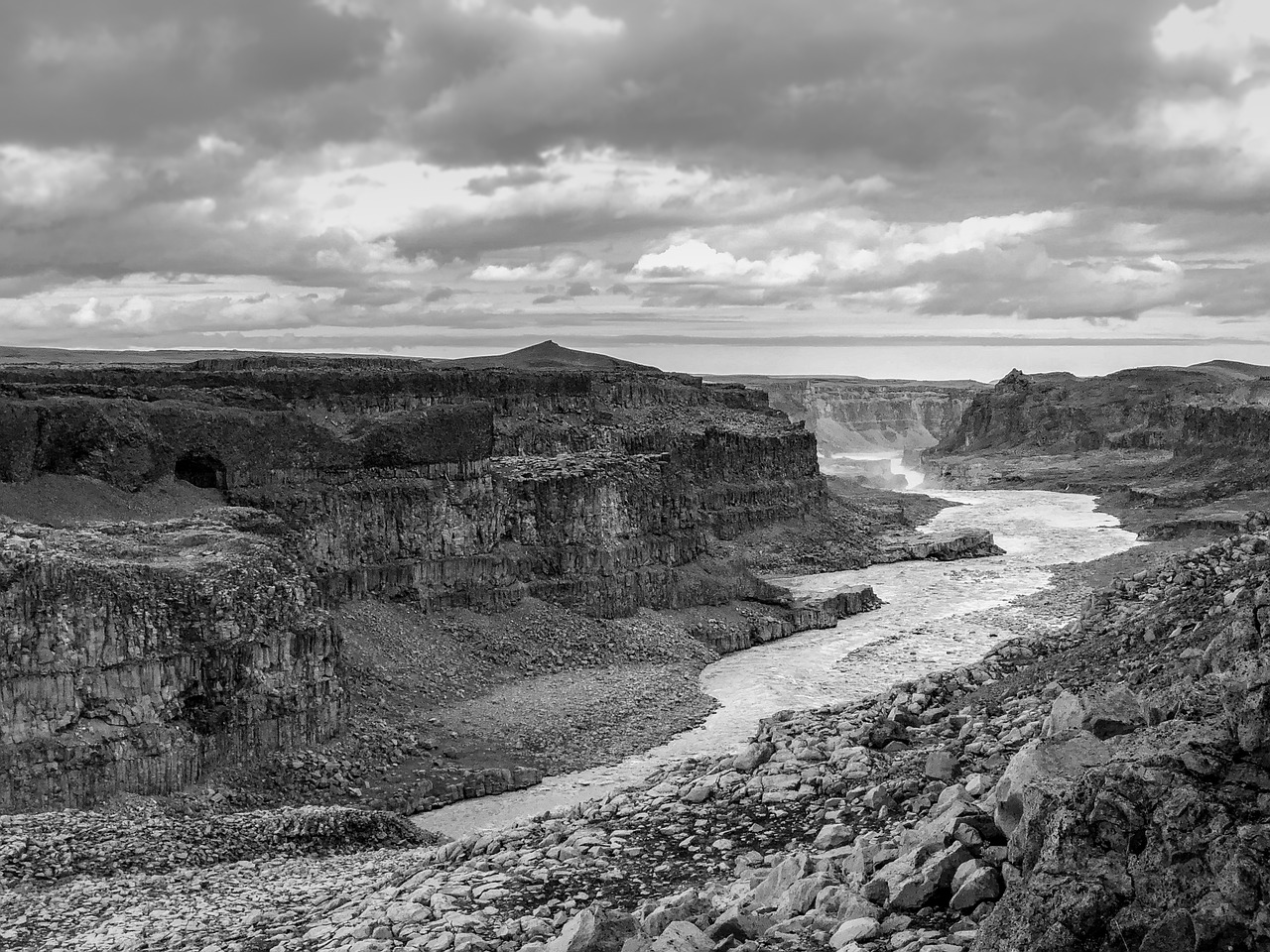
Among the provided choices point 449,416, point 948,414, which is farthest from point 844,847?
point 948,414

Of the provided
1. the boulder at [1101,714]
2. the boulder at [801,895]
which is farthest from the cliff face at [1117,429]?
the boulder at [801,895]

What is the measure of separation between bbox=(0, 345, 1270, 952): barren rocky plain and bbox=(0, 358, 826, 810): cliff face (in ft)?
0.35

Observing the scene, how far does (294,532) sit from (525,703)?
9423 mm

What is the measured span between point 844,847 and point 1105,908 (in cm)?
436

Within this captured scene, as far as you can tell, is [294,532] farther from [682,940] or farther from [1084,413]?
[1084,413]

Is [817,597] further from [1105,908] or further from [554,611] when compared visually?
[1105,908]

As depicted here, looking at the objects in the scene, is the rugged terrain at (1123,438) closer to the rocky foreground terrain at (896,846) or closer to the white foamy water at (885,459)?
the white foamy water at (885,459)

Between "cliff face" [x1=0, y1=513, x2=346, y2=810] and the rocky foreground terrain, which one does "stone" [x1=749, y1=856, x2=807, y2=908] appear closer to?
the rocky foreground terrain

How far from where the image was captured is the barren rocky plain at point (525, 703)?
8883 millimetres

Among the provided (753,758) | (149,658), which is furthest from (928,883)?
(149,658)

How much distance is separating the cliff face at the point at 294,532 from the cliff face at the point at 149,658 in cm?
5

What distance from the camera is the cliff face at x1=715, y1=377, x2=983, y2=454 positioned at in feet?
525

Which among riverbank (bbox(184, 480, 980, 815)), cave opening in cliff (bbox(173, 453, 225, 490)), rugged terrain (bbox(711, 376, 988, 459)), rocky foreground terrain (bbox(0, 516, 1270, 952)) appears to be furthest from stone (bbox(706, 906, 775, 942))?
rugged terrain (bbox(711, 376, 988, 459))

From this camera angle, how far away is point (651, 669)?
138 feet
